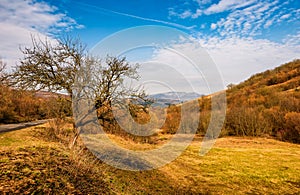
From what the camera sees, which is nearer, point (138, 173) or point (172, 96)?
point (138, 173)

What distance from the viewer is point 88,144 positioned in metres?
10.5

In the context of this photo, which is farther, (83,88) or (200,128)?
(200,128)

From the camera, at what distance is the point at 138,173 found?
8625mm

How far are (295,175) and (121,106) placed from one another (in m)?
8.45

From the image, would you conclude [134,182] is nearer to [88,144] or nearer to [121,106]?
[121,106]

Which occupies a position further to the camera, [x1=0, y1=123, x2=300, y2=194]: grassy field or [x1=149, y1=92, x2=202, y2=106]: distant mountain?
[x1=149, y1=92, x2=202, y2=106]: distant mountain

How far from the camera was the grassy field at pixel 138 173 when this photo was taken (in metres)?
5.16

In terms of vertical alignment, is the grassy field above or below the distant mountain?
below

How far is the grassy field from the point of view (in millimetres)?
5160

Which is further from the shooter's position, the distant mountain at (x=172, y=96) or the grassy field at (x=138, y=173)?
the distant mountain at (x=172, y=96)

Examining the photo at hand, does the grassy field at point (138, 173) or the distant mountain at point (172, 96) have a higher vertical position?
the distant mountain at point (172, 96)

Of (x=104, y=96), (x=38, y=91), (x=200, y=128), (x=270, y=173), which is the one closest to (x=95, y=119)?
(x=104, y=96)

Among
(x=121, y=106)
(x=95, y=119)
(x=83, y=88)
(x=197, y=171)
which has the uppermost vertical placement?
(x=83, y=88)

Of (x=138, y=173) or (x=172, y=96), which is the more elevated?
(x=172, y=96)
